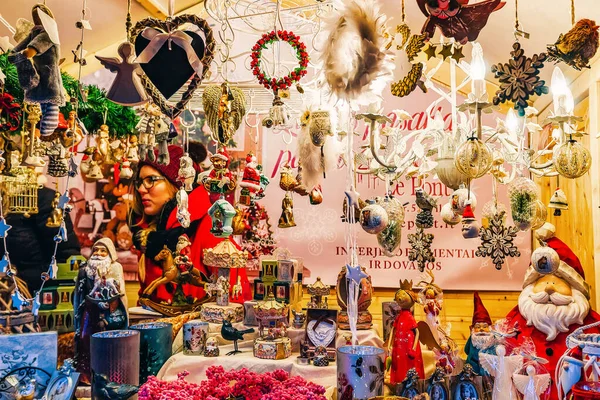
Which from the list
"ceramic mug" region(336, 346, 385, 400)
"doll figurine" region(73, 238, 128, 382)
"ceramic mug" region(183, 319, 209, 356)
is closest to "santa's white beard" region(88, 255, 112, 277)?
"doll figurine" region(73, 238, 128, 382)

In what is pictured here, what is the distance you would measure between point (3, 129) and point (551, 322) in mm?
2014

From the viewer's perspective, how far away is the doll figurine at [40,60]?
100 cm

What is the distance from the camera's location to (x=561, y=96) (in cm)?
140

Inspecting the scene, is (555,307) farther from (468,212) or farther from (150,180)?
(150,180)

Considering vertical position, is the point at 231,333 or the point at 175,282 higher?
the point at 175,282

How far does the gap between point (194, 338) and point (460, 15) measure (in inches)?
60.8

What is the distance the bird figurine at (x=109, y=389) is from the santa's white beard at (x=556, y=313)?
62.5 inches

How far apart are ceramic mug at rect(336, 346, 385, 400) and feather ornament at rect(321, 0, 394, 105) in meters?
0.58

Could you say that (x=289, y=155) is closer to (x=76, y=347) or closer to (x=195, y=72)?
(x=76, y=347)

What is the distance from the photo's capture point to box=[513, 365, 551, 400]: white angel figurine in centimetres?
119

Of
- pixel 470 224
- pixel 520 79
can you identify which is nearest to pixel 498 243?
pixel 470 224

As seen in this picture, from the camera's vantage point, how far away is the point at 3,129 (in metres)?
1.46

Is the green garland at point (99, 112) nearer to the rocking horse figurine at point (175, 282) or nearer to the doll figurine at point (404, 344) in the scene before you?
the rocking horse figurine at point (175, 282)

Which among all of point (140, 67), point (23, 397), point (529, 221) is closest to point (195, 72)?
point (140, 67)
